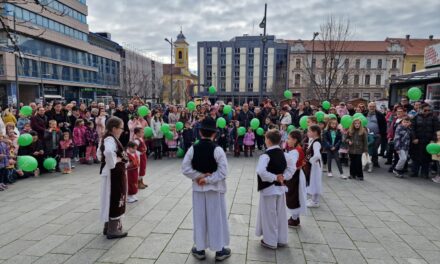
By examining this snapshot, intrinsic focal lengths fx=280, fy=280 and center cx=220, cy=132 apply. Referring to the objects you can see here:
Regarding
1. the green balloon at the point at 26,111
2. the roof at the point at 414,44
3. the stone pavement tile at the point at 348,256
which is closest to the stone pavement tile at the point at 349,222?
the stone pavement tile at the point at 348,256

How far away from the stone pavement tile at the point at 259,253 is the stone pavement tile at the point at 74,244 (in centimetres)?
230

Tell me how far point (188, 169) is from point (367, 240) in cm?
290

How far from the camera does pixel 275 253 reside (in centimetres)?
372

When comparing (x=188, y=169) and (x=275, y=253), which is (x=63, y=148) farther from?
(x=275, y=253)

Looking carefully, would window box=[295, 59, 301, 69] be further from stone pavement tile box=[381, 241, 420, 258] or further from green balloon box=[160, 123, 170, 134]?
stone pavement tile box=[381, 241, 420, 258]

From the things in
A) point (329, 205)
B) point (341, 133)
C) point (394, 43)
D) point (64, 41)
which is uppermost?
point (394, 43)

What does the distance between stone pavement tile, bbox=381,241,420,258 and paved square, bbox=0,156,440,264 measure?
0.01 m

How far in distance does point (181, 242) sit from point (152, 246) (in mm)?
404

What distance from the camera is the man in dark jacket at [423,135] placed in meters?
7.73

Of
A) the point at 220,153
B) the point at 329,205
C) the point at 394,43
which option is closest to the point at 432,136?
the point at 329,205

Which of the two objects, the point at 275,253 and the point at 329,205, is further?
the point at 329,205

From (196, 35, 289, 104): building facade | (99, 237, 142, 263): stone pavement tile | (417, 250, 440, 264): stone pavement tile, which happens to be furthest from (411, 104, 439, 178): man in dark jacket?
(196, 35, 289, 104): building facade

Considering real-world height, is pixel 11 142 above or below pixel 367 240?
above

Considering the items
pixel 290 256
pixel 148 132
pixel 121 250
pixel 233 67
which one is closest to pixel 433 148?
pixel 290 256
